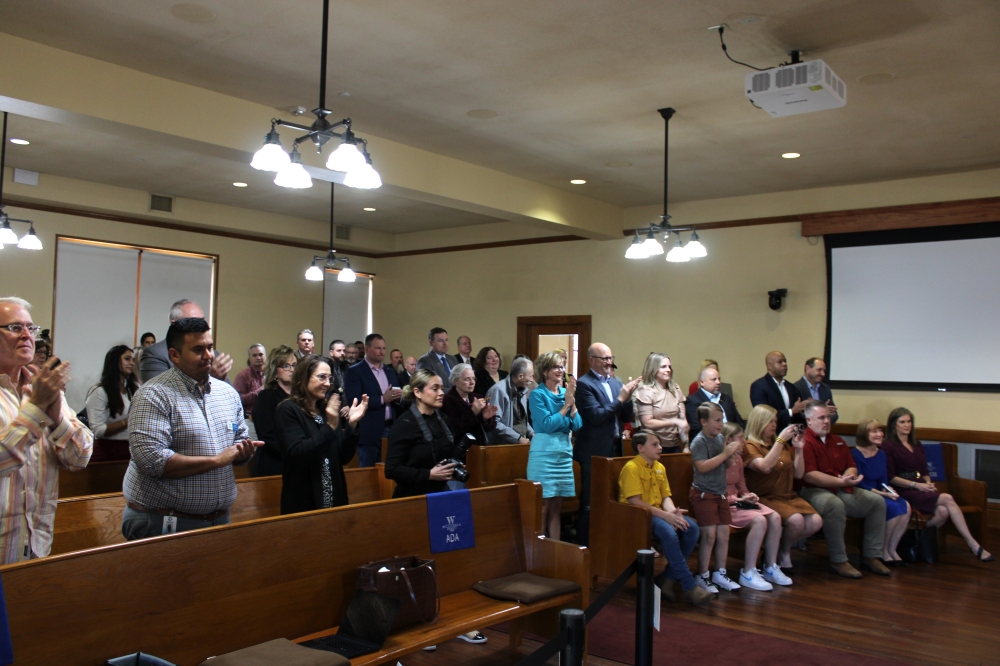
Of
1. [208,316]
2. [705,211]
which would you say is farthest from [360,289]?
[705,211]

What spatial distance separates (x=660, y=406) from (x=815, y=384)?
234 centimetres

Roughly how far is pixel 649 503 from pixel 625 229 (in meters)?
4.95

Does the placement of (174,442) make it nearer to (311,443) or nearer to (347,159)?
(311,443)

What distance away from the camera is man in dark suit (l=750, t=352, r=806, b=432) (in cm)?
702

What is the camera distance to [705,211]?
8680mm

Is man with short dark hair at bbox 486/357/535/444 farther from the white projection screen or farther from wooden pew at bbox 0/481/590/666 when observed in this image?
the white projection screen

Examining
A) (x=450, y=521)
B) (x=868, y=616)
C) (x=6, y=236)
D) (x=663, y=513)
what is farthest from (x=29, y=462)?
(x=6, y=236)

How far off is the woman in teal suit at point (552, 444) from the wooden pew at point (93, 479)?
2355 millimetres

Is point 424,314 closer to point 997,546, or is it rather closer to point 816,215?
point 816,215

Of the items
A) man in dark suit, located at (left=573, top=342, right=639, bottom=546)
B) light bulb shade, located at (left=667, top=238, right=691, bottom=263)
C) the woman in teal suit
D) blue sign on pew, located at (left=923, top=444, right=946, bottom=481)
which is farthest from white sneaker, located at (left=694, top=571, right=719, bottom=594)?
blue sign on pew, located at (left=923, top=444, right=946, bottom=481)

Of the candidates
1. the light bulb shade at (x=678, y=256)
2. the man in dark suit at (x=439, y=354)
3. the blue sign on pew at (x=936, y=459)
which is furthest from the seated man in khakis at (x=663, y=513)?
the blue sign on pew at (x=936, y=459)

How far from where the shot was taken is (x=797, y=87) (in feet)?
13.9

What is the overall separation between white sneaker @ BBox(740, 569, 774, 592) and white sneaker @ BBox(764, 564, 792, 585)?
112mm

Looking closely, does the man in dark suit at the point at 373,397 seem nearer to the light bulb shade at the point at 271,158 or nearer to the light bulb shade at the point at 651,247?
the light bulb shade at the point at 651,247
